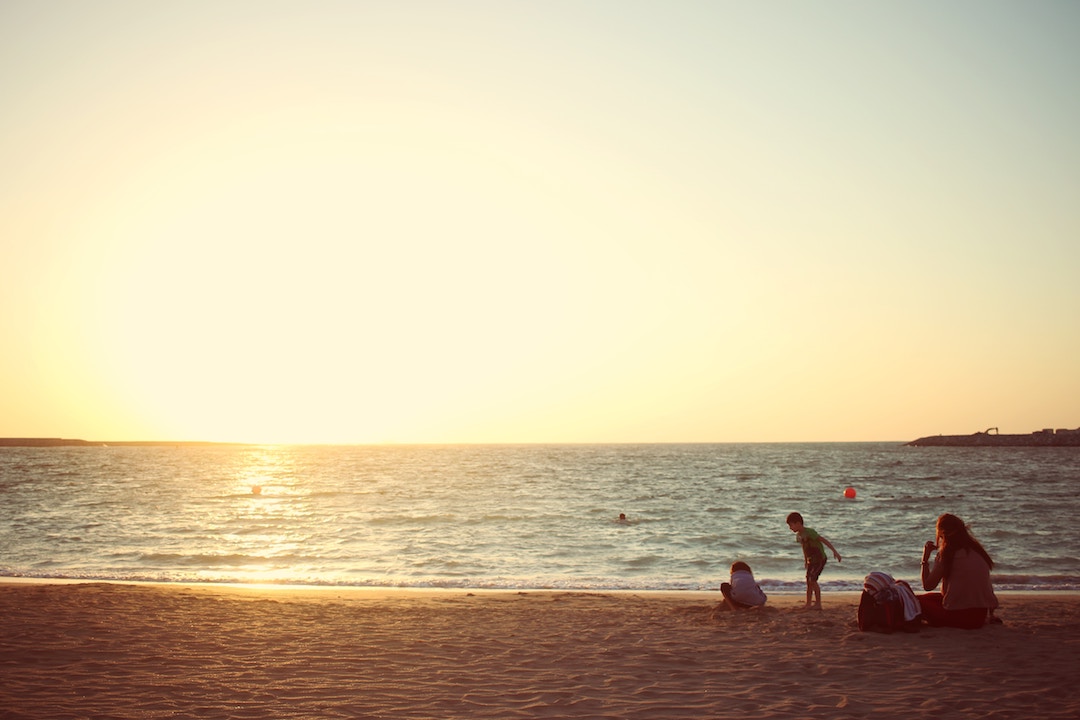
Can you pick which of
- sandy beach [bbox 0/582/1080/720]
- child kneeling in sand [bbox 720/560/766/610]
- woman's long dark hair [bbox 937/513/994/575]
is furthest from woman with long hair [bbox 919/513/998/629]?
child kneeling in sand [bbox 720/560/766/610]

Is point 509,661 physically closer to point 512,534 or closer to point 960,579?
point 960,579

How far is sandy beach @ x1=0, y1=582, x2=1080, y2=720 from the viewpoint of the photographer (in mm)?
7629

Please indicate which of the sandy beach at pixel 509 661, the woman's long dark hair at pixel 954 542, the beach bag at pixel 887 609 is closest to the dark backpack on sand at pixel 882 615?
the beach bag at pixel 887 609

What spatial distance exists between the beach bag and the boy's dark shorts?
2027mm

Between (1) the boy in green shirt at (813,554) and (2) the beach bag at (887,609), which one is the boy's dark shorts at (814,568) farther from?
(2) the beach bag at (887,609)

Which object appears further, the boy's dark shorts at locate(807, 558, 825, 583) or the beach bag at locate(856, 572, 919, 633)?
the boy's dark shorts at locate(807, 558, 825, 583)

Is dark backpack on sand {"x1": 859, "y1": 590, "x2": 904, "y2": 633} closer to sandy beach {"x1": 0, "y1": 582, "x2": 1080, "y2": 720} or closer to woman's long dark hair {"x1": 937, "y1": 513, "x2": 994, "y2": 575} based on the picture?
sandy beach {"x1": 0, "y1": 582, "x2": 1080, "y2": 720}

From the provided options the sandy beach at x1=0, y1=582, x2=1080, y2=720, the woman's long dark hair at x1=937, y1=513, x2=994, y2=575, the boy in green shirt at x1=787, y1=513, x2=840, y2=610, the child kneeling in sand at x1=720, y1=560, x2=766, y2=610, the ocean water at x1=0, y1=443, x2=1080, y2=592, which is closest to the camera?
the sandy beach at x1=0, y1=582, x2=1080, y2=720

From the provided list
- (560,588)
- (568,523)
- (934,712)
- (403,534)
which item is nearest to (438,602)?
(560,588)

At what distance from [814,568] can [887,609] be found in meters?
2.52

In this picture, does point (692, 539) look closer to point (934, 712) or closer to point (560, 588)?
point (560, 588)

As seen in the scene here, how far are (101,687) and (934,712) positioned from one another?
8.33 m

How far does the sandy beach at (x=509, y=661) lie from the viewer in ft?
25.0

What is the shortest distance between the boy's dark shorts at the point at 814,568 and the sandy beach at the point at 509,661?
0.59 meters
